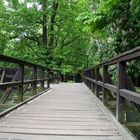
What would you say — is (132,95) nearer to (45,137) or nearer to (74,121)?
(45,137)

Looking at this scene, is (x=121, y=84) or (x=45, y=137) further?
(x=121, y=84)

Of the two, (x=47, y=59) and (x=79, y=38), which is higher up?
(x=79, y=38)

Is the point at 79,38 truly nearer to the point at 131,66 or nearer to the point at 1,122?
the point at 131,66

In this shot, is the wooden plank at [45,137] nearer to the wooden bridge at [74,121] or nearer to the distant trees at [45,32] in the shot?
the wooden bridge at [74,121]

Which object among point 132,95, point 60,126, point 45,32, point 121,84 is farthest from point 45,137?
point 45,32

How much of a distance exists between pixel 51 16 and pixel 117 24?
16634 millimetres

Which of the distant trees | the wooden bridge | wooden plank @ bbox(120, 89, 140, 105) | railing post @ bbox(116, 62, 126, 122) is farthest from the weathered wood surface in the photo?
the distant trees

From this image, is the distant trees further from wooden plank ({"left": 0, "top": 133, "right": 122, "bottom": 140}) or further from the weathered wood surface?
wooden plank ({"left": 0, "top": 133, "right": 122, "bottom": 140})

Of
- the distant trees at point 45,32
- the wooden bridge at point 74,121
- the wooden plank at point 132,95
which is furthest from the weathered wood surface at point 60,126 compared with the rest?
the distant trees at point 45,32

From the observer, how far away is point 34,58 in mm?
22141

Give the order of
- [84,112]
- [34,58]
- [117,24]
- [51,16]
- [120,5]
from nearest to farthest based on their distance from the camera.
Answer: [84,112] < [120,5] < [117,24] < [34,58] < [51,16]

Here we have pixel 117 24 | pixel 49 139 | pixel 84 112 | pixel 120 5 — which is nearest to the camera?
pixel 49 139

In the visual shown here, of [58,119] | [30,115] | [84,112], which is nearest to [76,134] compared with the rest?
[58,119]

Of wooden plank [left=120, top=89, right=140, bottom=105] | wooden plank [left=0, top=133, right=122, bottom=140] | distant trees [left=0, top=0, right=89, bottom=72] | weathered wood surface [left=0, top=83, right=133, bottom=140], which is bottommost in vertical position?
wooden plank [left=0, top=133, right=122, bottom=140]
